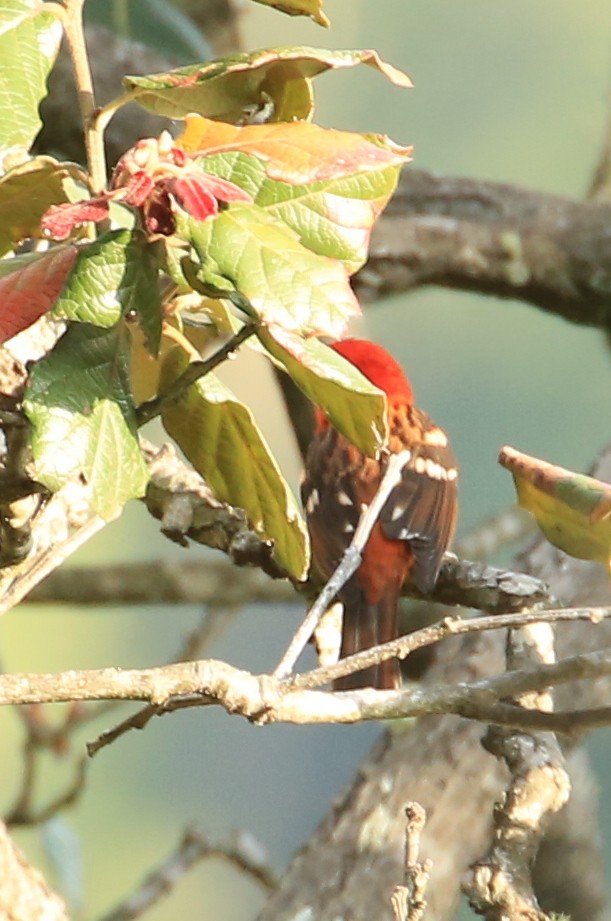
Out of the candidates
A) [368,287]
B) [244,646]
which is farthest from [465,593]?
[244,646]

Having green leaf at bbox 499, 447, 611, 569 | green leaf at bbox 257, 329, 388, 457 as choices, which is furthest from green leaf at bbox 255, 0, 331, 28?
green leaf at bbox 499, 447, 611, 569

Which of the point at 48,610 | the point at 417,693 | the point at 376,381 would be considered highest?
the point at 417,693

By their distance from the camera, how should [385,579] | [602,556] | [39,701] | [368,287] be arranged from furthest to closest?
[368,287], [385,579], [602,556], [39,701]

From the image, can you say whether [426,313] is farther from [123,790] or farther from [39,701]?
[39,701]

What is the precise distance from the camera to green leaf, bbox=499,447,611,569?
84 cm

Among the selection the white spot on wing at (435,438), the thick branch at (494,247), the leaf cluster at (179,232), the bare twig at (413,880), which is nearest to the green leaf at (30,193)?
the leaf cluster at (179,232)

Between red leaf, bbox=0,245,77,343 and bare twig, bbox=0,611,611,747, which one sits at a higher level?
red leaf, bbox=0,245,77,343

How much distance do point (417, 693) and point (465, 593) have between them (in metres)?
0.59

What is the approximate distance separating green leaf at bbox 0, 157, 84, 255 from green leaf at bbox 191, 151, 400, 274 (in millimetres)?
96

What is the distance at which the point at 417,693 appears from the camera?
31.4 inches

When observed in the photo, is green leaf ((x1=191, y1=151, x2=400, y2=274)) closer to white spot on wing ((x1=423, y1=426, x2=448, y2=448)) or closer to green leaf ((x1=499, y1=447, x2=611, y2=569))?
green leaf ((x1=499, y1=447, x2=611, y2=569))

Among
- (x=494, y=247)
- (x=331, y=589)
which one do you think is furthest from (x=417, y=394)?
(x=331, y=589)

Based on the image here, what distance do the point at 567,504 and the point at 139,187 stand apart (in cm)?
38

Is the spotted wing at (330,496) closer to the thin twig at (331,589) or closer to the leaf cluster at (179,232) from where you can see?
the thin twig at (331,589)
